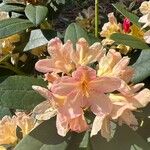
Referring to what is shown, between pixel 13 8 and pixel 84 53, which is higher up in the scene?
pixel 84 53

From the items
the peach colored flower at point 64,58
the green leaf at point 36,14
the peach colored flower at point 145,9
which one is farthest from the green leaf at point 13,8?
the peach colored flower at point 64,58

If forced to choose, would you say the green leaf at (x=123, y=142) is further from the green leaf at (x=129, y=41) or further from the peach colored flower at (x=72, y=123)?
the green leaf at (x=129, y=41)

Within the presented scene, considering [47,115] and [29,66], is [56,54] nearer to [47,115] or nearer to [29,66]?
[47,115]

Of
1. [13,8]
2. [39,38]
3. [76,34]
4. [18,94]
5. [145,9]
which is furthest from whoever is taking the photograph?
[13,8]

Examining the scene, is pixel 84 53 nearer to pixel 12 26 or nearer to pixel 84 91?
pixel 84 91

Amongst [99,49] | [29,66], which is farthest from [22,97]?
[29,66]

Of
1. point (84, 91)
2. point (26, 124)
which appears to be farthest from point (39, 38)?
point (84, 91)

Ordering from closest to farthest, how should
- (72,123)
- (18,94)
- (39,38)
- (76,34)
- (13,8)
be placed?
(72,123), (18,94), (76,34), (39,38), (13,8)
